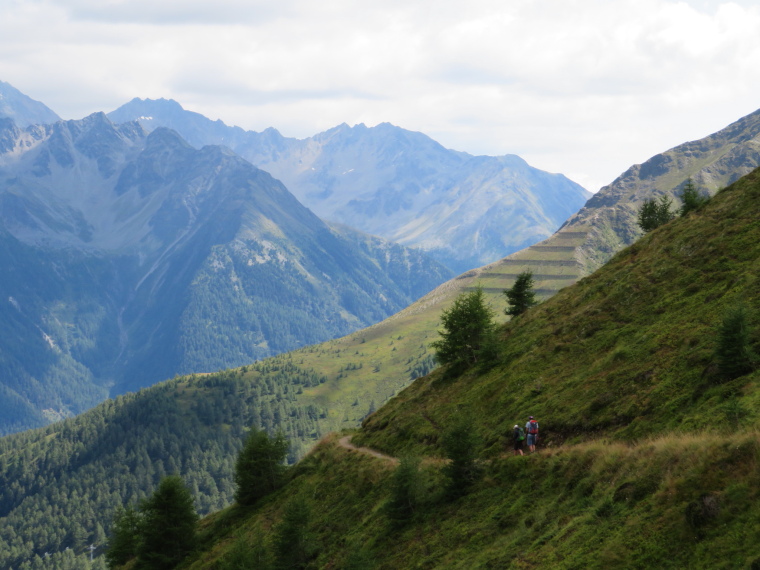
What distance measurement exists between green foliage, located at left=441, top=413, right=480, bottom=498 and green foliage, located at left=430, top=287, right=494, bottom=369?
30311 millimetres

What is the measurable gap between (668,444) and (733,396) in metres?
7.35

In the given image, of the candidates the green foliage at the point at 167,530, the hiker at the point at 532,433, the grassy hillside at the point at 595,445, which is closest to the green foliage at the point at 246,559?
the grassy hillside at the point at 595,445

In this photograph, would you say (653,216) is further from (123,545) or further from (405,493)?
(123,545)

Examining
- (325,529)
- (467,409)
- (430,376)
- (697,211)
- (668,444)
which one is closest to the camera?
(668,444)

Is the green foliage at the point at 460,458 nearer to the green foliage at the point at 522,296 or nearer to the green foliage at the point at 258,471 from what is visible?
the green foliage at the point at 258,471

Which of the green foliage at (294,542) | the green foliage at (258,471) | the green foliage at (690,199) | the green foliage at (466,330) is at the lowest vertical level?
the green foliage at (294,542)

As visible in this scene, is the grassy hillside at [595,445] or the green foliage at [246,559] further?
the green foliage at [246,559]

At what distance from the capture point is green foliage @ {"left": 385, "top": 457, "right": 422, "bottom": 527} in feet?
141

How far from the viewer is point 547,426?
43438 mm

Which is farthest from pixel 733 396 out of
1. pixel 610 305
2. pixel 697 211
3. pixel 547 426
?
pixel 697 211

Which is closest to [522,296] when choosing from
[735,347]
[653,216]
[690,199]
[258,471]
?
[690,199]

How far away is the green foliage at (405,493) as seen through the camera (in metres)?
43.0

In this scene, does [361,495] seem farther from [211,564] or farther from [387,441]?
[211,564]

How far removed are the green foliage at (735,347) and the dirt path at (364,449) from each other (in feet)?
105
